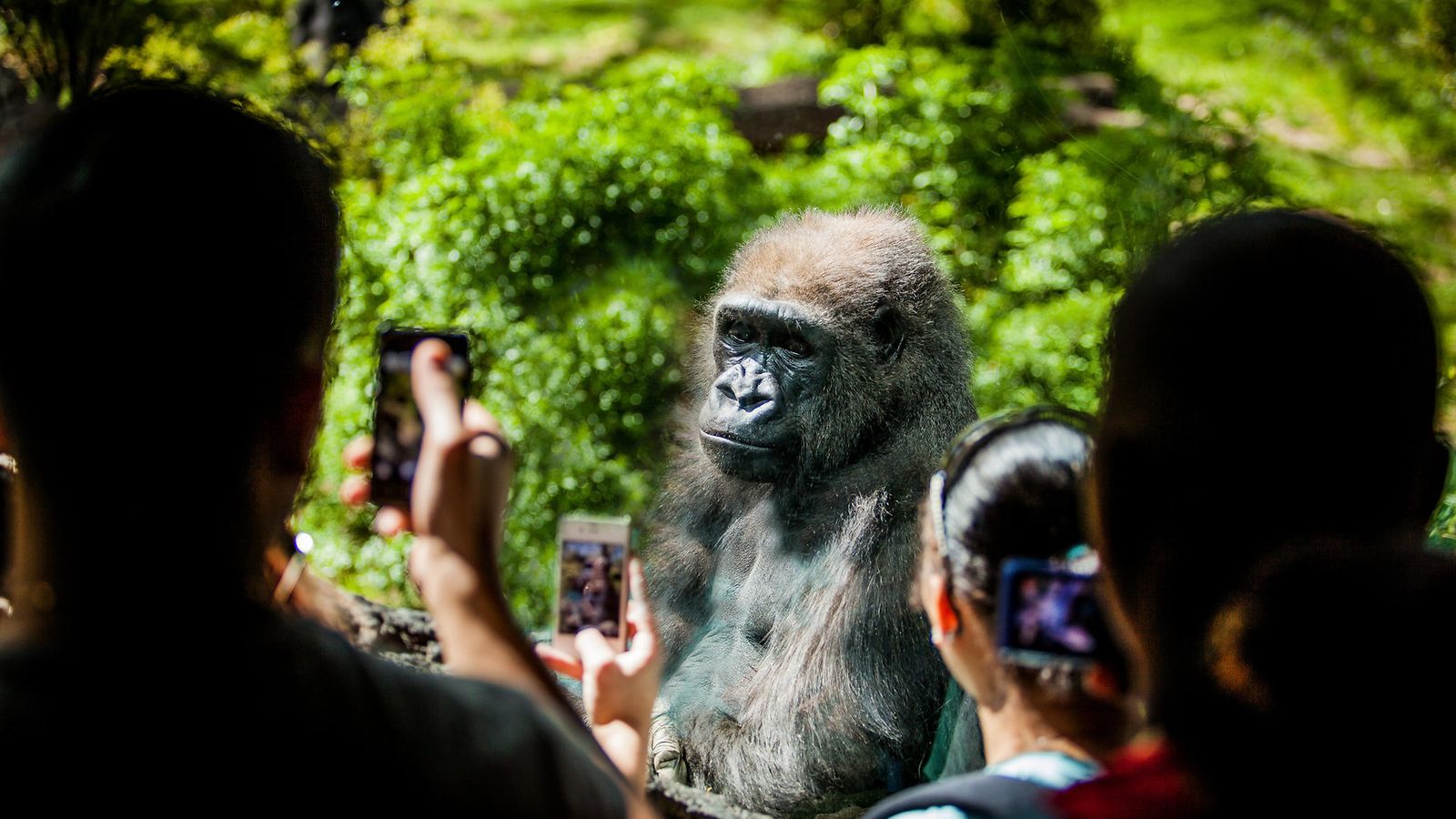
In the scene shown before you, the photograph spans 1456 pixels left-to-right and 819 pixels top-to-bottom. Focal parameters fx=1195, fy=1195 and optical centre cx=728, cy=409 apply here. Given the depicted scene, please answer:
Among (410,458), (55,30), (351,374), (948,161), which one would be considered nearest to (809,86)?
(948,161)

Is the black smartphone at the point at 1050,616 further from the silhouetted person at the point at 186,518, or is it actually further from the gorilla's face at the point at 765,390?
the gorilla's face at the point at 765,390

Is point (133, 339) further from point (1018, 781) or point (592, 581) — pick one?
point (1018, 781)

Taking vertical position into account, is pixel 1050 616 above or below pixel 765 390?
below

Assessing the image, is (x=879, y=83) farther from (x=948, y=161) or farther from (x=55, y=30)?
(x=55, y=30)

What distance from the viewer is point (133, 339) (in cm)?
138

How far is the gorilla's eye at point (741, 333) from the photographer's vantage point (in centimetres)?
388

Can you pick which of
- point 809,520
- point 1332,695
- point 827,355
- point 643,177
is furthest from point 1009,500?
point 643,177

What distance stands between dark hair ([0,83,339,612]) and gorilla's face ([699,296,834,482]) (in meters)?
2.26

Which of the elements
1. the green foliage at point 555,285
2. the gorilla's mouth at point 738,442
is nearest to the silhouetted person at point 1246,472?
the gorilla's mouth at point 738,442

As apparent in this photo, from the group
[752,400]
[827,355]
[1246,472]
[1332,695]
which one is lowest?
[1332,695]

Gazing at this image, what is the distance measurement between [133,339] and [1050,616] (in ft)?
4.06

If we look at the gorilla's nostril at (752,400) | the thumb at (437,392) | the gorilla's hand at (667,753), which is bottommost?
the gorilla's hand at (667,753)

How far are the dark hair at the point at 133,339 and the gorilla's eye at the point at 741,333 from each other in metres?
2.49

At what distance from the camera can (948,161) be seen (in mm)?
6285
